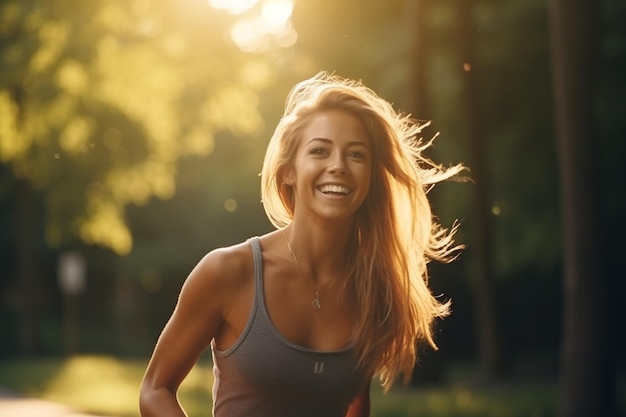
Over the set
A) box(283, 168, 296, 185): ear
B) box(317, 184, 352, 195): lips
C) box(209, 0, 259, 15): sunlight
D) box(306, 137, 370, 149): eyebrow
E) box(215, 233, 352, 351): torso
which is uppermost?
box(209, 0, 259, 15): sunlight

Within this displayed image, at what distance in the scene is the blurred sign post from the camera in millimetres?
42281

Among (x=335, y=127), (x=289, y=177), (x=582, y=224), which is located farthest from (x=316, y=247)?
(x=582, y=224)

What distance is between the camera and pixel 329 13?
76.8ft

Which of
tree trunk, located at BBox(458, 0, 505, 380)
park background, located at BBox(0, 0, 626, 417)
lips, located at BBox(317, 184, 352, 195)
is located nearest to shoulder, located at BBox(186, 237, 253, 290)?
lips, located at BBox(317, 184, 352, 195)

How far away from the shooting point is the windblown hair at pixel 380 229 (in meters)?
3.60

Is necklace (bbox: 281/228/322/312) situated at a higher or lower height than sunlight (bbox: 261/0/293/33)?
lower

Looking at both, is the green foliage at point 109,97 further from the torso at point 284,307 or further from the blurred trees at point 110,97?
the torso at point 284,307

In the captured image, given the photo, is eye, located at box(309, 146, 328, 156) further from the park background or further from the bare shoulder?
the park background

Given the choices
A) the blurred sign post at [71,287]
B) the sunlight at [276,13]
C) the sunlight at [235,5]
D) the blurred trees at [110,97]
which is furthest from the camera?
the blurred sign post at [71,287]

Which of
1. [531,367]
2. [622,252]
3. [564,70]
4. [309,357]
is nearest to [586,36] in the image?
[564,70]

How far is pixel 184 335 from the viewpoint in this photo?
3428mm

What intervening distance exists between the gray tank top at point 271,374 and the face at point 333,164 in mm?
254

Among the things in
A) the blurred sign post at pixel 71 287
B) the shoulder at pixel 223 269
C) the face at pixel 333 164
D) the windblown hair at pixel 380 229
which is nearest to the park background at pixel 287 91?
the blurred sign post at pixel 71 287

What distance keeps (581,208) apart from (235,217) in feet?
123
